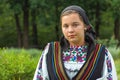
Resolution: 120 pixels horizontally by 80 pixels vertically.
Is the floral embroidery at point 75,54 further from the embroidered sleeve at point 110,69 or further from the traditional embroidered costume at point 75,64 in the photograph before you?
the embroidered sleeve at point 110,69

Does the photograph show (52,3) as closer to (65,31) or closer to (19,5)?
(19,5)

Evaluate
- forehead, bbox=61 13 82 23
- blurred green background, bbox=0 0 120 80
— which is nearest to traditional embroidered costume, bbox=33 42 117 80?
forehead, bbox=61 13 82 23

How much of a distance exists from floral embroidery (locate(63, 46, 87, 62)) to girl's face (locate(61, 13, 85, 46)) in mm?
62

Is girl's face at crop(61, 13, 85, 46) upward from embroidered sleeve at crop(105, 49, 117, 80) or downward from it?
upward

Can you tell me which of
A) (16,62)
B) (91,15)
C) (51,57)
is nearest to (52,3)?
(91,15)

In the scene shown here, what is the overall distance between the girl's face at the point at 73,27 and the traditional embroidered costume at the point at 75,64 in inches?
3.4

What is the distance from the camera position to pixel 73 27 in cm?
308

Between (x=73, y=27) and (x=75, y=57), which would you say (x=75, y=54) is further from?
(x=73, y=27)

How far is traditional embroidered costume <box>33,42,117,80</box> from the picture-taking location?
304 centimetres

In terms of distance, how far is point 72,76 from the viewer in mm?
3035

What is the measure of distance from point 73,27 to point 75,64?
29cm

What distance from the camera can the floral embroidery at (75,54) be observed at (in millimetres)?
3110

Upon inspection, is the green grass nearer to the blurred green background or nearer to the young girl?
the young girl

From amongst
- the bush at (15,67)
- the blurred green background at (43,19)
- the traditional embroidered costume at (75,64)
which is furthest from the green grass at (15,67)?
the blurred green background at (43,19)
